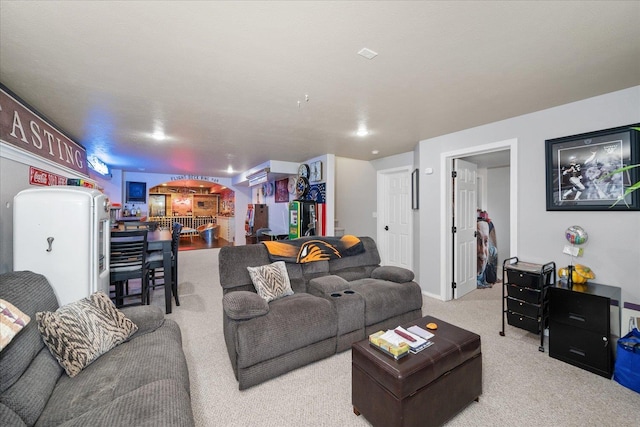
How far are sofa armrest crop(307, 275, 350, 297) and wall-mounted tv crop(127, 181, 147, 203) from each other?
8.05 metres

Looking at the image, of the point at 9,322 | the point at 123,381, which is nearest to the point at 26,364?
the point at 9,322

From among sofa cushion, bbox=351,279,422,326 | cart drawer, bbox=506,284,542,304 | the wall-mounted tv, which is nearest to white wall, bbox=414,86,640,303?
cart drawer, bbox=506,284,542,304

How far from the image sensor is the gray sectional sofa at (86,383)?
1098 mm

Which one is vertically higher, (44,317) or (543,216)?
Answer: (543,216)

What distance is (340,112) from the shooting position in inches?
121

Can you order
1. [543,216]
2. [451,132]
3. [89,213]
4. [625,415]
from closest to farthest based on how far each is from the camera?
[625,415] → [89,213] → [543,216] → [451,132]

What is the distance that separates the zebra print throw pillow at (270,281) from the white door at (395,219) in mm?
3192

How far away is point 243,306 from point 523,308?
2.78m

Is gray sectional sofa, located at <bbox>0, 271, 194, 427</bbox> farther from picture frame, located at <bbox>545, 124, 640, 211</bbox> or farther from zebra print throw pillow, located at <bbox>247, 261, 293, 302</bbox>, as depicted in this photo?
picture frame, located at <bbox>545, 124, 640, 211</bbox>

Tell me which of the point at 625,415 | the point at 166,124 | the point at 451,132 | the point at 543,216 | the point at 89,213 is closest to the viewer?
the point at 625,415

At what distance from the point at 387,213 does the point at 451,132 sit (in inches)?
82.8

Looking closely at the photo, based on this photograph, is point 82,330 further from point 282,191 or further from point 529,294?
point 282,191

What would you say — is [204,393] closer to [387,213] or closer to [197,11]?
[197,11]

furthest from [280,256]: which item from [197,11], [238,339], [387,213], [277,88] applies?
[387,213]
